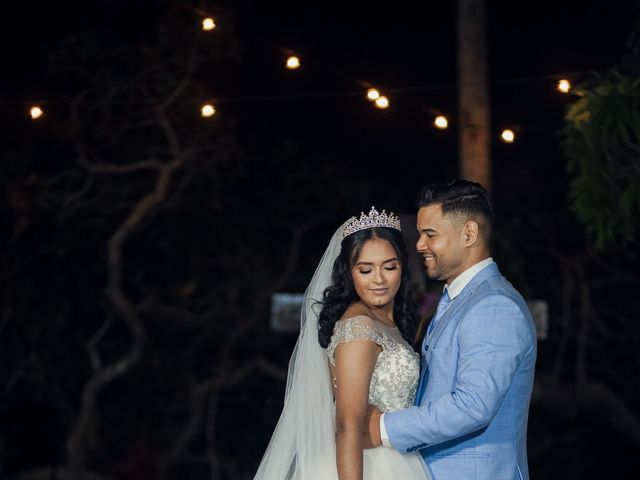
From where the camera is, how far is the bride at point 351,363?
351 centimetres

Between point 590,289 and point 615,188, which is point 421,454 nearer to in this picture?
point 615,188

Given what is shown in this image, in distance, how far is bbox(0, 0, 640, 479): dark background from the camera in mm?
14117

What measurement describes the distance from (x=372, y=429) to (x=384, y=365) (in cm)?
25

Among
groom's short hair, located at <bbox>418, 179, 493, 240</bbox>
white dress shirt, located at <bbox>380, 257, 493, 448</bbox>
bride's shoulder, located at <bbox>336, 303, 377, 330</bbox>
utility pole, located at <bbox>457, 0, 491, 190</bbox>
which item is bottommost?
bride's shoulder, located at <bbox>336, 303, 377, 330</bbox>

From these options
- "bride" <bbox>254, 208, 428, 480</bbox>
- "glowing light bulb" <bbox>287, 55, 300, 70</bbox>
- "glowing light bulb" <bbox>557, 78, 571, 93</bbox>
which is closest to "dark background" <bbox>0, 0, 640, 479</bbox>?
"glowing light bulb" <bbox>287, 55, 300, 70</bbox>

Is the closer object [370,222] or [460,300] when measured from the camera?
[460,300]

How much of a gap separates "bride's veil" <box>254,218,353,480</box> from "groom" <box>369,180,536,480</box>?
286 mm

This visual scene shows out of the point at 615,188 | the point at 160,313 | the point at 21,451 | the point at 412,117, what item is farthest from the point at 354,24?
the point at 615,188

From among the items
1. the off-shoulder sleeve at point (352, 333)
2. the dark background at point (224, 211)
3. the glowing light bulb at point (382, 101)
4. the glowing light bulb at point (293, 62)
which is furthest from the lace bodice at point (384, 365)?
the dark background at point (224, 211)

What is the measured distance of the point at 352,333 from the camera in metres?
3.60

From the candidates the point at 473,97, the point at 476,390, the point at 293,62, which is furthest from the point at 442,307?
the point at 293,62

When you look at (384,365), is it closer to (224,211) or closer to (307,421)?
(307,421)

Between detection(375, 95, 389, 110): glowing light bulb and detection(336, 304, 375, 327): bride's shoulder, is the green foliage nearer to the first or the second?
detection(375, 95, 389, 110): glowing light bulb

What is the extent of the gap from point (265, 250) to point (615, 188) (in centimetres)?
Result: 1052
